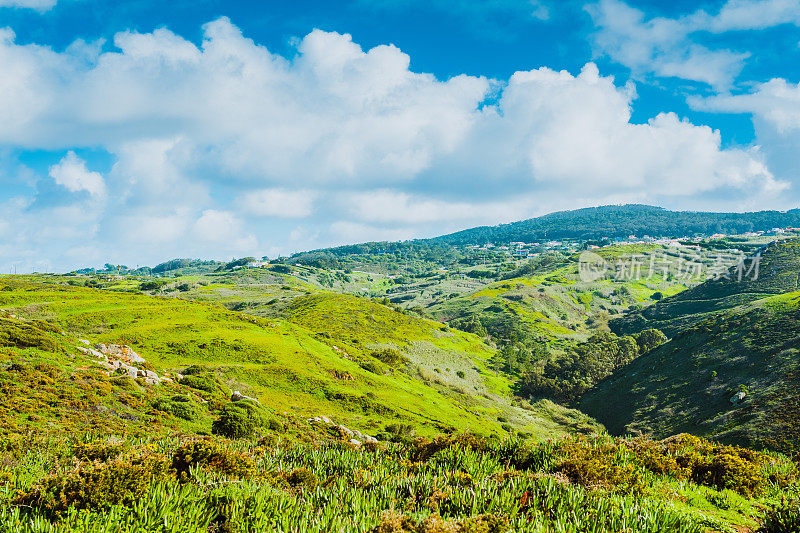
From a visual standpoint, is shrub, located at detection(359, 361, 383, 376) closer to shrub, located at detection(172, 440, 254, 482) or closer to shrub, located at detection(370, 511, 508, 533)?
shrub, located at detection(172, 440, 254, 482)

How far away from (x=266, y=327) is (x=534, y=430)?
157ft

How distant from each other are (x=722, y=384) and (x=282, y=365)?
68.7m

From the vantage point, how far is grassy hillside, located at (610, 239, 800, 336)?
127375 mm

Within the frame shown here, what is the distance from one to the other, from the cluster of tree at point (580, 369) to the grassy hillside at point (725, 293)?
93.7ft

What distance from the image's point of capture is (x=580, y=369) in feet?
310

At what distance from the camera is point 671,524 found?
7.87 metres

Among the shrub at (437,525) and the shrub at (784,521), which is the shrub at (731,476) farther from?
the shrub at (437,525)

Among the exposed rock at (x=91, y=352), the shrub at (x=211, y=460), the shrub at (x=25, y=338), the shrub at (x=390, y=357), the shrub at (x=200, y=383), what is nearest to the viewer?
the shrub at (x=211, y=460)

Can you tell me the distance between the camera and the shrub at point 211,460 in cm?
1022

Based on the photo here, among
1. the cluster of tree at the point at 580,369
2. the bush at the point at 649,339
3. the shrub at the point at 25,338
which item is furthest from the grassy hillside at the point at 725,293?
the shrub at the point at 25,338

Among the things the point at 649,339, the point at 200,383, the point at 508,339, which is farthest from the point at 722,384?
the point at 200,383

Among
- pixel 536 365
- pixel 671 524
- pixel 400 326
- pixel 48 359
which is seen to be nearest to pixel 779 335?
pixel 536 365

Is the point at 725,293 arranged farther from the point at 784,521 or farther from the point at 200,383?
the point at 784,521

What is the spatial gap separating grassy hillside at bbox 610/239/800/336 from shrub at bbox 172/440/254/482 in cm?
14287
